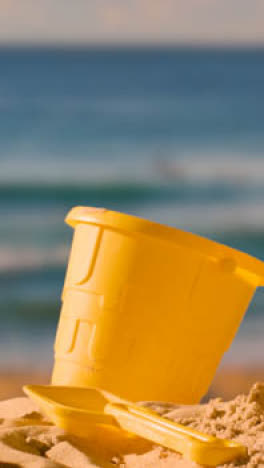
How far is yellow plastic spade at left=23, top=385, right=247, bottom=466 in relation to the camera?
0.97 meters

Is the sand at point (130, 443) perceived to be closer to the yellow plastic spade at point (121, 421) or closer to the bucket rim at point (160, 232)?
the yellow plastic spade at point (121, 421)

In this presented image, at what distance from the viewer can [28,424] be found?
1.27m

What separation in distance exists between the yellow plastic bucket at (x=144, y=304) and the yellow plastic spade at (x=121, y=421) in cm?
19

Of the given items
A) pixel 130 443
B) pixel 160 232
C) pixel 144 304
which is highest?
pixel 160 232

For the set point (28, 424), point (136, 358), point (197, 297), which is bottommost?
point (28, 424)

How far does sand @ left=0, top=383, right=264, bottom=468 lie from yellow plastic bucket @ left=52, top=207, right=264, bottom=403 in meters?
0.23

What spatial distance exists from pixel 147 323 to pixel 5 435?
49 cm

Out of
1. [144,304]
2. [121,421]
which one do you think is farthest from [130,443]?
[144,304]

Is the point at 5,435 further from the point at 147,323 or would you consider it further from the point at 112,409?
the point at 147,323

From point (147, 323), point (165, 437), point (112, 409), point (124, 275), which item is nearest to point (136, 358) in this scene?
point (147, 323)

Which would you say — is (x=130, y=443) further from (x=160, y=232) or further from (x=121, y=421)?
(x=160, y=232)

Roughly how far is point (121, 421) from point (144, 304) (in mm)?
363

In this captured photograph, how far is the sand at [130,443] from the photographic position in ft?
3.25

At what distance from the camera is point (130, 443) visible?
1.16 m
